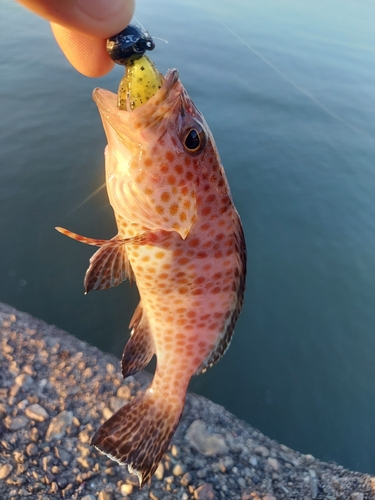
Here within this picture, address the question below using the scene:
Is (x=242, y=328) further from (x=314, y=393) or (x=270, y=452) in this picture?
(x=270, y=452)

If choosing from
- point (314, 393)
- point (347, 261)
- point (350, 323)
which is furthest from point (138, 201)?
point (347, 261)

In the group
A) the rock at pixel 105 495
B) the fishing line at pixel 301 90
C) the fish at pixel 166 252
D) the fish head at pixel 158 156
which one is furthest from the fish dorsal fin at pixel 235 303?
the fishing line at pixel 301 90

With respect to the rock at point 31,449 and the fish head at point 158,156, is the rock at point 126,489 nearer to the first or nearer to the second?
the rock at point 31,449

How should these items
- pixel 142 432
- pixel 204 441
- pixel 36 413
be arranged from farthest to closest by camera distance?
pixel 204 441 → pixel 36 413 → pixel 142 432

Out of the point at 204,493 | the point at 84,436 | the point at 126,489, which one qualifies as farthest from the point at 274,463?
the point at 84,436

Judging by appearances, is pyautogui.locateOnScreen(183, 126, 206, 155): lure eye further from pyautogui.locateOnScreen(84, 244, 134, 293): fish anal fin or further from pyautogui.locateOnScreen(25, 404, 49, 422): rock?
pyautogui.locateOnScreen(25, 404, 49, 422): rock

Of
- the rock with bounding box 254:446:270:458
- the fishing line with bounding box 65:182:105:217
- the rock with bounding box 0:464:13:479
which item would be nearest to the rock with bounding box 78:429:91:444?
the rock with bounding box 0:464:13:479

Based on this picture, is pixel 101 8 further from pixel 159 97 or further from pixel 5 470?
pixel 5 470
